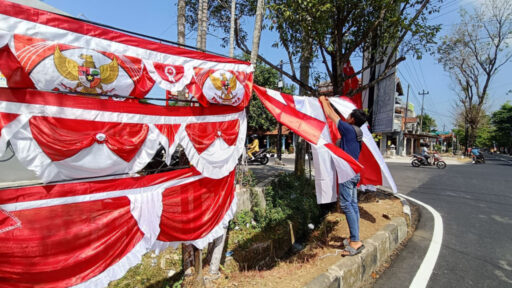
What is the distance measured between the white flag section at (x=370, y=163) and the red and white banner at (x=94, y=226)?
2526 mm

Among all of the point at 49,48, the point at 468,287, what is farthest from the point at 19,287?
the point at 468,287

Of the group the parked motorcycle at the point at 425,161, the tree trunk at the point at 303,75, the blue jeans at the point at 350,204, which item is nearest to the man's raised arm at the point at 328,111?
the blue jeans at the point at 350,204

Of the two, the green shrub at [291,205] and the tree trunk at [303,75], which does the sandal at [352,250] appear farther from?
the tree trunk at [303,75]

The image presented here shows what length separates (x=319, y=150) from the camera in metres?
3.02

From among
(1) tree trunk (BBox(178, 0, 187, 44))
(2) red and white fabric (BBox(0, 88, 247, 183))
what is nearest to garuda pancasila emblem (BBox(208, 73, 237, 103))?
(2) red and white fabric (BBox(0, 88, 247, 183))

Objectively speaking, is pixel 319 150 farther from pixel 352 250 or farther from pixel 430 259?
pixel 430 259

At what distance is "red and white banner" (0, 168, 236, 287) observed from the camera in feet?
5.32

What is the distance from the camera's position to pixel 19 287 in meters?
1.63

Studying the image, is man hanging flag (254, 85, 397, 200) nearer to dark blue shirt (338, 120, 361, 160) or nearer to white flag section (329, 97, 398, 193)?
dark blue shirt (338, 120, 361, 160)

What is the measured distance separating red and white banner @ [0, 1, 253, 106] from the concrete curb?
2.17 metres

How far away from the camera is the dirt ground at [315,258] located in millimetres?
2739

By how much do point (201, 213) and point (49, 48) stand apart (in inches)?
71.7

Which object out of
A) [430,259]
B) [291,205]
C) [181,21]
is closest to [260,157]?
[291,205]

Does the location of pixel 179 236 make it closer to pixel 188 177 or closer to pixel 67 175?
pixel 188 177
